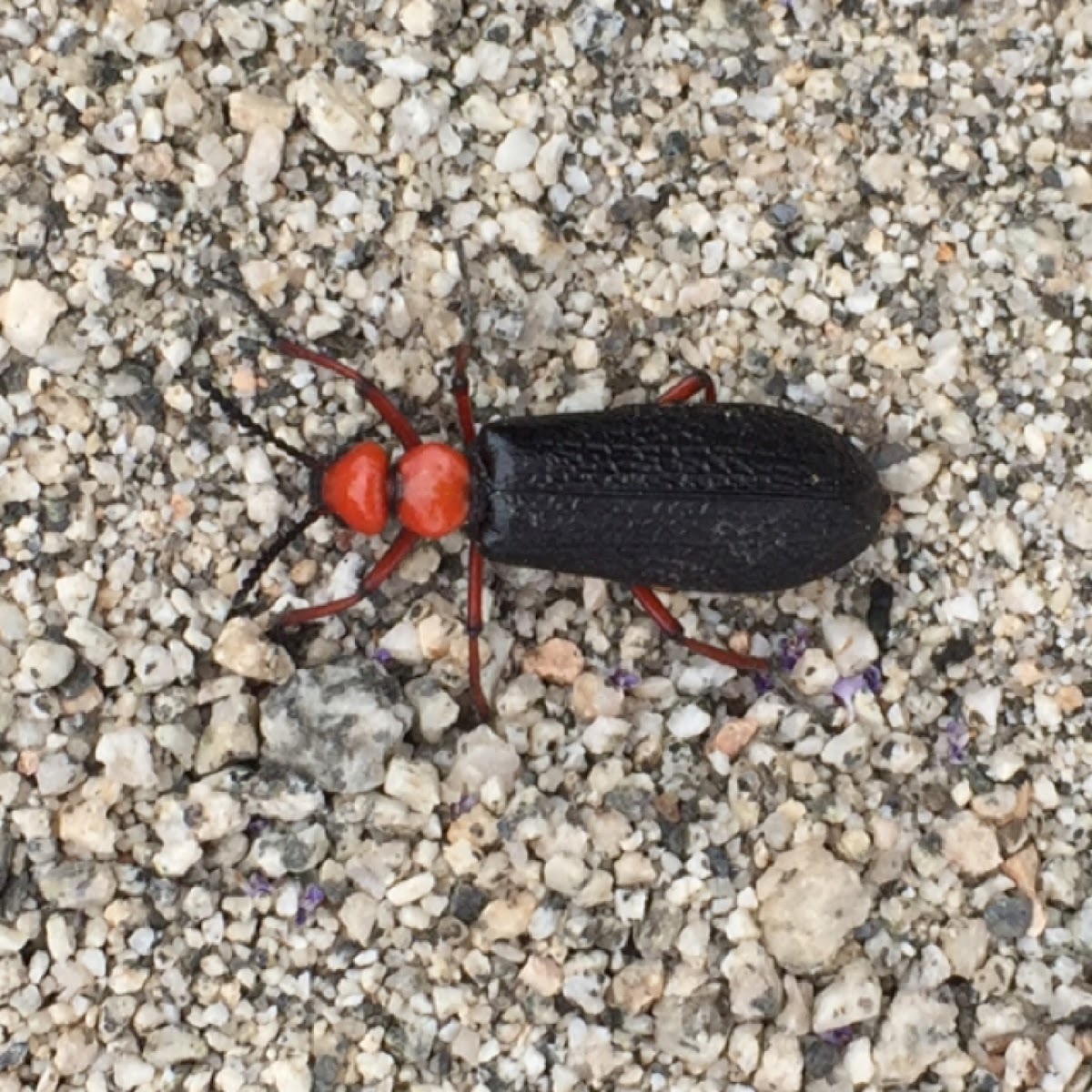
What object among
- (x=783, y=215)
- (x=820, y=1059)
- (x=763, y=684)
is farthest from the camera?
(x=783, y=215)

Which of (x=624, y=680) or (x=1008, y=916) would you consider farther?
(x=624, y=680)

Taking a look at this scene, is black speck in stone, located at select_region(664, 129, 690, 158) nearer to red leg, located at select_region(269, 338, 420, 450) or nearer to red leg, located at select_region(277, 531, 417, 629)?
red leg, located at select_region(269, 338, 420, 450)

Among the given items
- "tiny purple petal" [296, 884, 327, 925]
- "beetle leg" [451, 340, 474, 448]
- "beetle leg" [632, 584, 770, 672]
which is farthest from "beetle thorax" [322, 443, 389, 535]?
"tiny purple petal" [296, 884, 327, 925]

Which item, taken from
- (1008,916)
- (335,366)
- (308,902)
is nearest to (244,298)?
(335,366)

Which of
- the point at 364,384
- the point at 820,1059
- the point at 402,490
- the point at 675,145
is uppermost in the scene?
the point at 675,145

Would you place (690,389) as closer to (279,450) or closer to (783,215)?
(783,215)

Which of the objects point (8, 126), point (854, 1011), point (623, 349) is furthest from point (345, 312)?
point (854, 1011)

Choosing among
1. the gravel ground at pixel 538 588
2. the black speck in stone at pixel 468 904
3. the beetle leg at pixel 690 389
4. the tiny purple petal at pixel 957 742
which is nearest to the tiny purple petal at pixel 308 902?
the gravel ground at pixel 538 588
